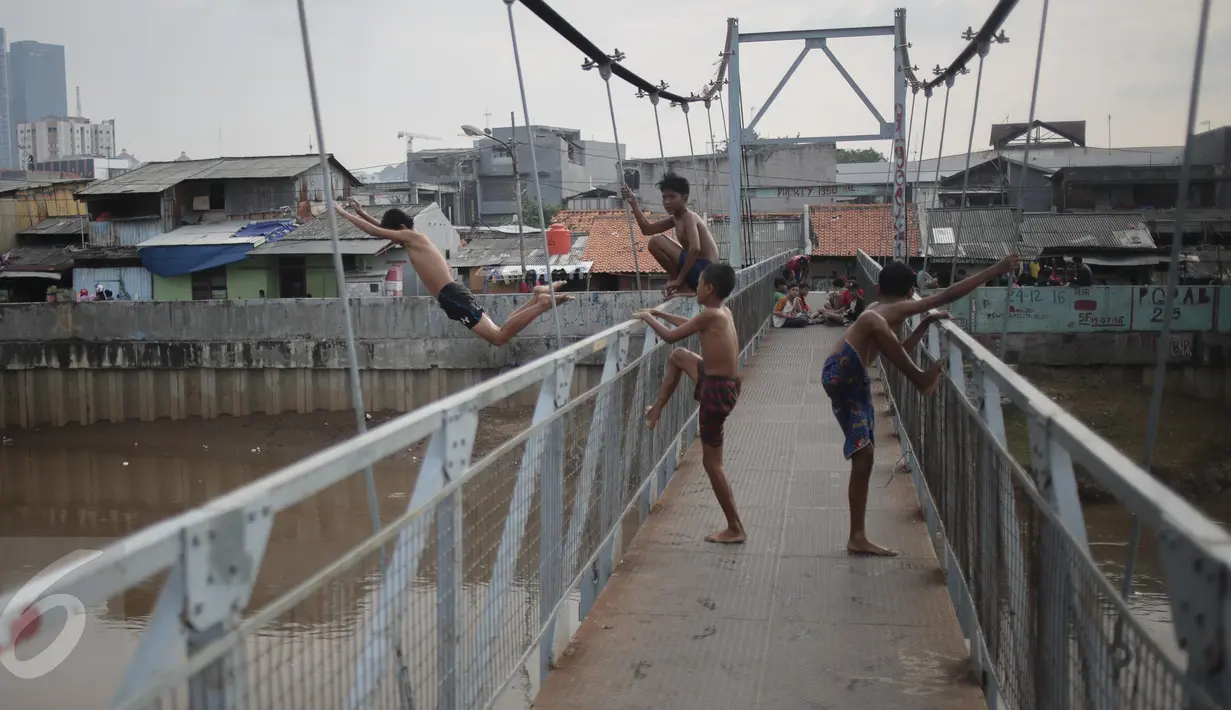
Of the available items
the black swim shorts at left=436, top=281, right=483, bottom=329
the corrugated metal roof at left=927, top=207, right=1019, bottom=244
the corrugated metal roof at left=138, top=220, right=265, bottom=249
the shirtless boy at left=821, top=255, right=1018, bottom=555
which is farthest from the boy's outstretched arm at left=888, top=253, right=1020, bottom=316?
the corrugated metal roof at left=138, top=220, right=265, bottom=249

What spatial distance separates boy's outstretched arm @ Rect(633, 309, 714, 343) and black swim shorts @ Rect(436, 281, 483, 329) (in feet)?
11.1

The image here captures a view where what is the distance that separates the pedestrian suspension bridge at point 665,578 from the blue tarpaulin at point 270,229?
88.9 feet

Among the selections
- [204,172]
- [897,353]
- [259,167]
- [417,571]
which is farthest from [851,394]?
[204,172]

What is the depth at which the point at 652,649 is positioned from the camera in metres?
4.39

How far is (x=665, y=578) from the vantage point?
208 inches

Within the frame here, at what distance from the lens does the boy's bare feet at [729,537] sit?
5820 mm

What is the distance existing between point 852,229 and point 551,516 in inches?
1374

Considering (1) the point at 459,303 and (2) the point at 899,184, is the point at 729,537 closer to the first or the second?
(1) the point at 459,303

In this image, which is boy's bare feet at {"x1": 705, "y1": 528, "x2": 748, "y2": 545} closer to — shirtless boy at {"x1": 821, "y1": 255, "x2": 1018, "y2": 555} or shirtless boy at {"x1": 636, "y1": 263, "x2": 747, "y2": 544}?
shirtless boy at {"x1": 636, "y1": 263, "x2": 747, "y2": 544}

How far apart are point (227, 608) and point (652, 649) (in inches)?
110

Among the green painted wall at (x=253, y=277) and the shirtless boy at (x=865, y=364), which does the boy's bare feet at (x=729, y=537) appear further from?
the green painted wall at (x=253, y=277)

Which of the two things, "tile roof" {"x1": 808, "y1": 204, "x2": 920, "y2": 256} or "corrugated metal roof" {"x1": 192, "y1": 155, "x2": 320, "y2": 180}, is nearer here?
"corrugated metal roof" {"x1": 192, "y1": 155, "x2": 320, "y2": 180}

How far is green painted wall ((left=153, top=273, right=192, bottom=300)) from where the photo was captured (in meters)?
34.5

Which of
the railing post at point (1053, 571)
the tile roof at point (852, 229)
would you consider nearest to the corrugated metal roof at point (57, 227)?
the tile roof at point (852, 229)
